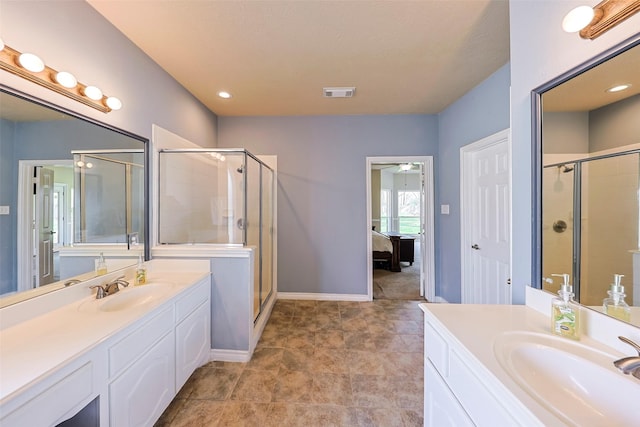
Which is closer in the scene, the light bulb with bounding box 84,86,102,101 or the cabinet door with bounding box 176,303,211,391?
the light bulb with bounding box 84,86,102,101

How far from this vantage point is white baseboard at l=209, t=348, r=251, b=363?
2.02 meters

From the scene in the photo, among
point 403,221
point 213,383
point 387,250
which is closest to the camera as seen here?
point 213,383

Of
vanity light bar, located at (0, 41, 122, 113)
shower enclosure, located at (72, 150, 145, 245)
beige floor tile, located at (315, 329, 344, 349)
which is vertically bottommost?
beige floor tile, located at (315, 329, 344, 349)

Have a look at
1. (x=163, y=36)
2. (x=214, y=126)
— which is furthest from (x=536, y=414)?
(x=214, y=126)

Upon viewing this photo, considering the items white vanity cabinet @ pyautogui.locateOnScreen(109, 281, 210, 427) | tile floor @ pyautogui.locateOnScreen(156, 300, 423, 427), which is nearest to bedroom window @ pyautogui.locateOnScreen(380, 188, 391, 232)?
tile floor @ pyautogui.locateOnScreen(156, 300, 423, 427)

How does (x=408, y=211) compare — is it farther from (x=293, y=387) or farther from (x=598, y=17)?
(x=598, y=17)

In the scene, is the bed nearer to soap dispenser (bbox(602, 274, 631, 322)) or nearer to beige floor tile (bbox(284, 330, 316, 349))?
beige floor tile (bbox(284, 330, 316, 349))

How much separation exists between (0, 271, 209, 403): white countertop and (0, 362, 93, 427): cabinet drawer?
0.07m

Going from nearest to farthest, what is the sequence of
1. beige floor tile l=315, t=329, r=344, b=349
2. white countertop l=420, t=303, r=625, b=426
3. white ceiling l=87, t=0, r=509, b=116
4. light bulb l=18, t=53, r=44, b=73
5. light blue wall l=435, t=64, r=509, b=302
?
white countertop l=420, t=303, r=625, b=426 → light bulb l=18, t=53, r=44, b=73 → white ceiling l=87, t=0, r=509, b=116 → light blue wall l=435, t=64, r=509, b=302 → beige floor tile l=315, t=329, r=344, b=349

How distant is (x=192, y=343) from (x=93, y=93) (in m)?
1.72

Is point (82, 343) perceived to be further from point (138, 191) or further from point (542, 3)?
point (542, 3)

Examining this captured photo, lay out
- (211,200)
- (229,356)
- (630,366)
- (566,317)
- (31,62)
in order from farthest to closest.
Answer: (211,200) < (229,356) < (31,62) < (566,317) < (630,366)

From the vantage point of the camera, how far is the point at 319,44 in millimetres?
1798

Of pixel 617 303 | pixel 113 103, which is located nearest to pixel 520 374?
pixel 617 303
